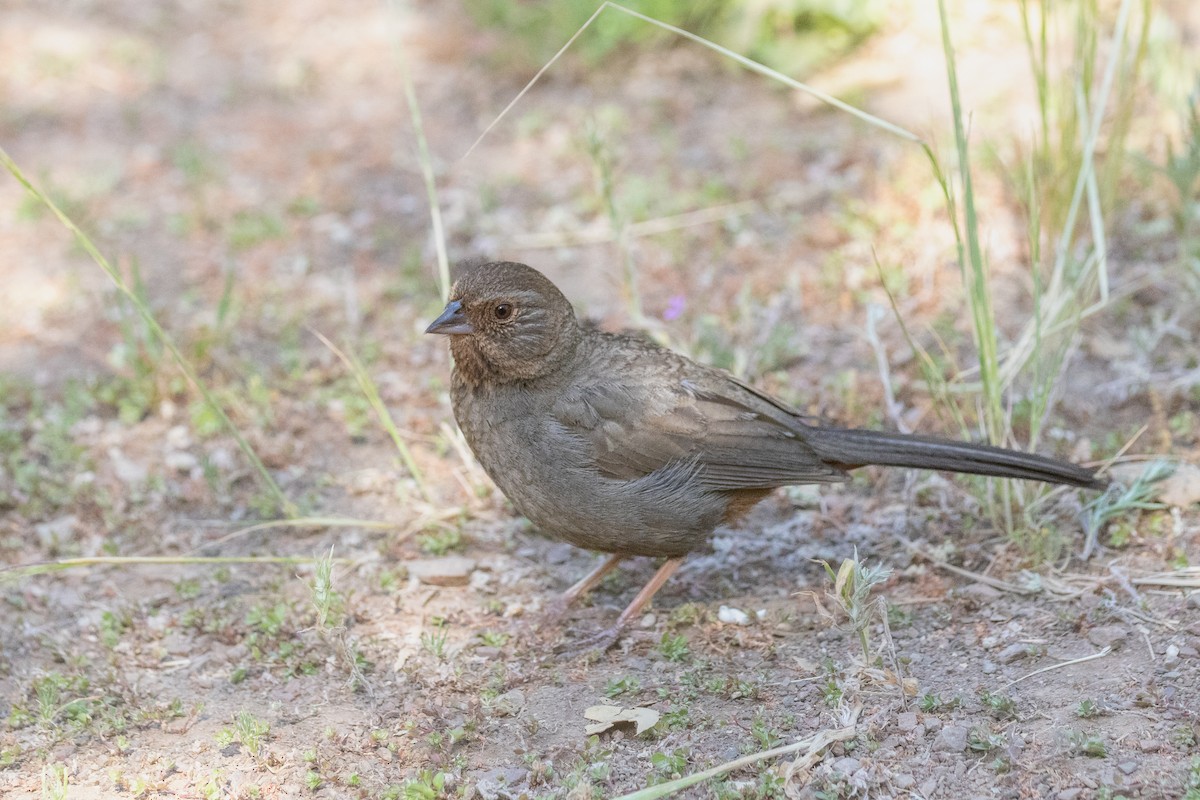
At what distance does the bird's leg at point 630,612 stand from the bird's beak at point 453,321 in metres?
1.15

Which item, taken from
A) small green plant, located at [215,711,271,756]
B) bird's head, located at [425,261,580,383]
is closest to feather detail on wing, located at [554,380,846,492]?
bird's head, located at [425,261,580,383]

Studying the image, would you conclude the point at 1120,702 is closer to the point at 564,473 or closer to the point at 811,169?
the point at 564,473

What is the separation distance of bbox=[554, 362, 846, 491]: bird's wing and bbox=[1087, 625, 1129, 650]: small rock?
38.5 inches

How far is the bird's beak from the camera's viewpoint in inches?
170

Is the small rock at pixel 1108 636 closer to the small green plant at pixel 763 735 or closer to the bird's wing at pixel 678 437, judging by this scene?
the bird's wing at pixel 678 437

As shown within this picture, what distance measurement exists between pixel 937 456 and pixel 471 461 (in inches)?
79.3

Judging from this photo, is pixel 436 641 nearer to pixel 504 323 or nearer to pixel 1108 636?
pixel 504 323

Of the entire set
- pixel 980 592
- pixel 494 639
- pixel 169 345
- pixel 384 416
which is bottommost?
pixel 494 639

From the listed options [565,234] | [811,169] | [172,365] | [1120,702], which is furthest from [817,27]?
[1120,702]

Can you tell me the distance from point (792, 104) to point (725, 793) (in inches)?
209

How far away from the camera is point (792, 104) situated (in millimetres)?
7641

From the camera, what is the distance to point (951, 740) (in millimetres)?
3477

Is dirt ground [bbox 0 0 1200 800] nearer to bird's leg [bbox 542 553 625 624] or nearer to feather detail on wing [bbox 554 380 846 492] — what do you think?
bird's leg [bbox 542 553 625 624]

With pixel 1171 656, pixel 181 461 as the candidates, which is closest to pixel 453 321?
pixel 181 461
